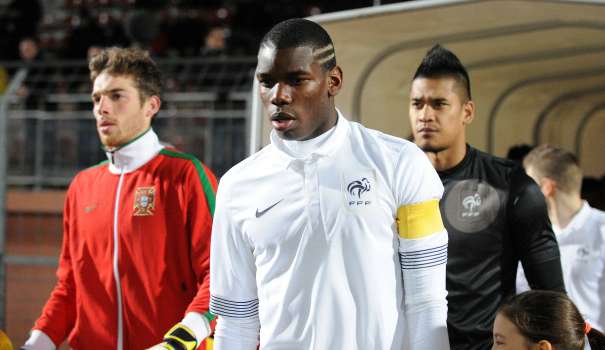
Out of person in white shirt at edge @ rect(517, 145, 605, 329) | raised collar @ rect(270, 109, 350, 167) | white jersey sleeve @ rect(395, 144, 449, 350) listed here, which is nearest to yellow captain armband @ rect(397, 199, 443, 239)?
white jersey sleeve @ rect(395, 144, 449, 350)

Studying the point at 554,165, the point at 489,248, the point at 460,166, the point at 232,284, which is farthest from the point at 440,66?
the point at 554,165

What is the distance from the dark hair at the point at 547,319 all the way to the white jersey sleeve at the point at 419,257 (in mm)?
432

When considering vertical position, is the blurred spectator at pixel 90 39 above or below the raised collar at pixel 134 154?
above

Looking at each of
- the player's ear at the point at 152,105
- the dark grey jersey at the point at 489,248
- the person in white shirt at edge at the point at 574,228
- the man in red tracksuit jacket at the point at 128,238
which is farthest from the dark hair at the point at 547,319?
the person in white shirt at edge at the point at 574,228

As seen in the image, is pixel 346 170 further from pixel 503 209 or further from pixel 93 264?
pixel 93 264

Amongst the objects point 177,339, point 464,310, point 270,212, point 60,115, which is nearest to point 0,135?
point 177,339

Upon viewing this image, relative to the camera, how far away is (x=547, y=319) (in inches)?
98.6

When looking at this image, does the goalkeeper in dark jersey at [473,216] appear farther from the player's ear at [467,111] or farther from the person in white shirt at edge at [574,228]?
the person in white shirt at edge at [574,228]

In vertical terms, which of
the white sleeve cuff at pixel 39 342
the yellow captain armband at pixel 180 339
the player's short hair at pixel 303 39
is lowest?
the white sleeve cuff at pixel 39 342

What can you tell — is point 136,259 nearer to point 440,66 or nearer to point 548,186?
point 440,66

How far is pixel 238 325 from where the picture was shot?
90.4 inches

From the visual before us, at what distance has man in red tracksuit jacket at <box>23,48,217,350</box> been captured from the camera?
10.9 feet

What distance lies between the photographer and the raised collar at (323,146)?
2.19m

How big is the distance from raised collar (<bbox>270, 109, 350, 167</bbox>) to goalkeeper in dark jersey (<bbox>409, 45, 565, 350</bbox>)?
108 cm
